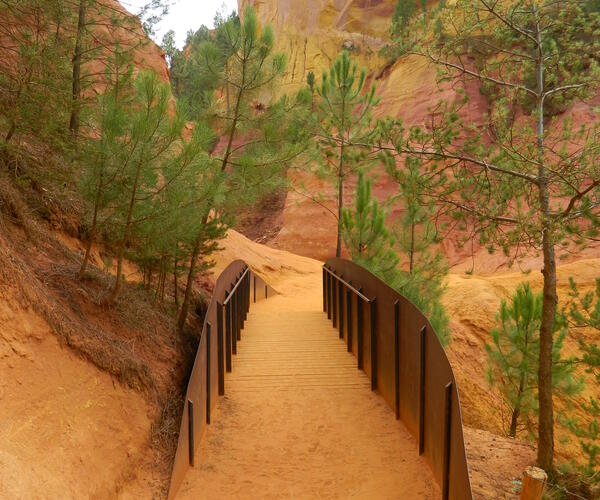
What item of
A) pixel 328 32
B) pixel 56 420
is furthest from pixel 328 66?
pixel 56 420

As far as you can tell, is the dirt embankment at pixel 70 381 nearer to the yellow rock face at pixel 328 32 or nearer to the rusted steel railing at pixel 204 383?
the rusted steel railing at pixel 204 383

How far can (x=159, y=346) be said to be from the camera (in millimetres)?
6230

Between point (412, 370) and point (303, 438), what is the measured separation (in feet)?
4.81

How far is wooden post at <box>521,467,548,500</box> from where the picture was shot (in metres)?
3.58

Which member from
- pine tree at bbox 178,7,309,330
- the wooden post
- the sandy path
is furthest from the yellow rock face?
the wooden post

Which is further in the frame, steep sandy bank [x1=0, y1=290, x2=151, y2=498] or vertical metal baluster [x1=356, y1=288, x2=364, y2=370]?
vertical metal baluster [x1=356, y1=288, x2=364, y2=370]

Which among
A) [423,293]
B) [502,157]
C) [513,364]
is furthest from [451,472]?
[423,293]

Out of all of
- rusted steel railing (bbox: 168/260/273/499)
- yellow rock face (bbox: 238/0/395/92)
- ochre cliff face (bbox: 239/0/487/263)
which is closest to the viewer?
rusted steel railing (bbox: 168/260/273/499)

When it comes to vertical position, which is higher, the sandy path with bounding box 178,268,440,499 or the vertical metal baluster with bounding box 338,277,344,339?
the vertical metal baluster with bounding box 338,277,344,339

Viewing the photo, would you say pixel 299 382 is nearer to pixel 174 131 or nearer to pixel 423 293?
pixel 174 131

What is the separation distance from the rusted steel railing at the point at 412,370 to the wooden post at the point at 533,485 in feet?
1.55

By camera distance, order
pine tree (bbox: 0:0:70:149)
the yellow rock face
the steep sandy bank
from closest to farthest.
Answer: the steep sandy bank → pine tree (bbox: 0:0:70:149) → the yellow rock face

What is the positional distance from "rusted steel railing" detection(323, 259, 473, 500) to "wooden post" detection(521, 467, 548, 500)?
0.47 metres

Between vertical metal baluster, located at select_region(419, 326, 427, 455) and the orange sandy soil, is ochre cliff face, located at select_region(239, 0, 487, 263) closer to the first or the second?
the orange sandy soil
